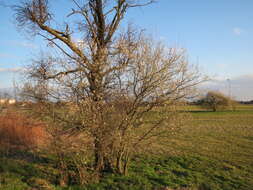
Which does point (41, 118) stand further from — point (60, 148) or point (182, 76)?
point (182, 76)

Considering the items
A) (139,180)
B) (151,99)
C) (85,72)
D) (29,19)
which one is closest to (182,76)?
(151,99)

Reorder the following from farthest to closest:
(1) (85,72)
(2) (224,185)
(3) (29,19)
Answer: (3) (29,19)
(2) (224,185)
(1) (85,72)

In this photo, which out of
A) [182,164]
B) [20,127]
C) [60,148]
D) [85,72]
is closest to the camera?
[85,72]

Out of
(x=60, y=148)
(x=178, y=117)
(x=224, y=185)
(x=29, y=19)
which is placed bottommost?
(x=224, y=185)

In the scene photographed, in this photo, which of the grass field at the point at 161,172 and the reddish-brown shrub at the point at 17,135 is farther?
the reddish-brown shrub at the point at 17,135

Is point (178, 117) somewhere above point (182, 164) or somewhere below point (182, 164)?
above

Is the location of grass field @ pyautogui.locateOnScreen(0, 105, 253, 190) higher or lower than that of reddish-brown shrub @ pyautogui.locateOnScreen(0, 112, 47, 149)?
lower

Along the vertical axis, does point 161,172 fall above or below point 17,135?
below

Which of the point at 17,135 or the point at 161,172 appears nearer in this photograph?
the point at 161,172

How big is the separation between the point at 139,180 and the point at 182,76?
294 cm

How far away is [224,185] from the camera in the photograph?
17.3 feet

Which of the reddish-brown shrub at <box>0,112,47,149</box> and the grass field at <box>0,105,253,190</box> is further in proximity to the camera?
the reddish-brown shrub at <box>0,112,47,149</box>

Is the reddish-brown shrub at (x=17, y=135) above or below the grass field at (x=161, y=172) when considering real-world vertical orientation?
above

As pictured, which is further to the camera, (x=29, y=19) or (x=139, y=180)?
(x=29, y=19)
